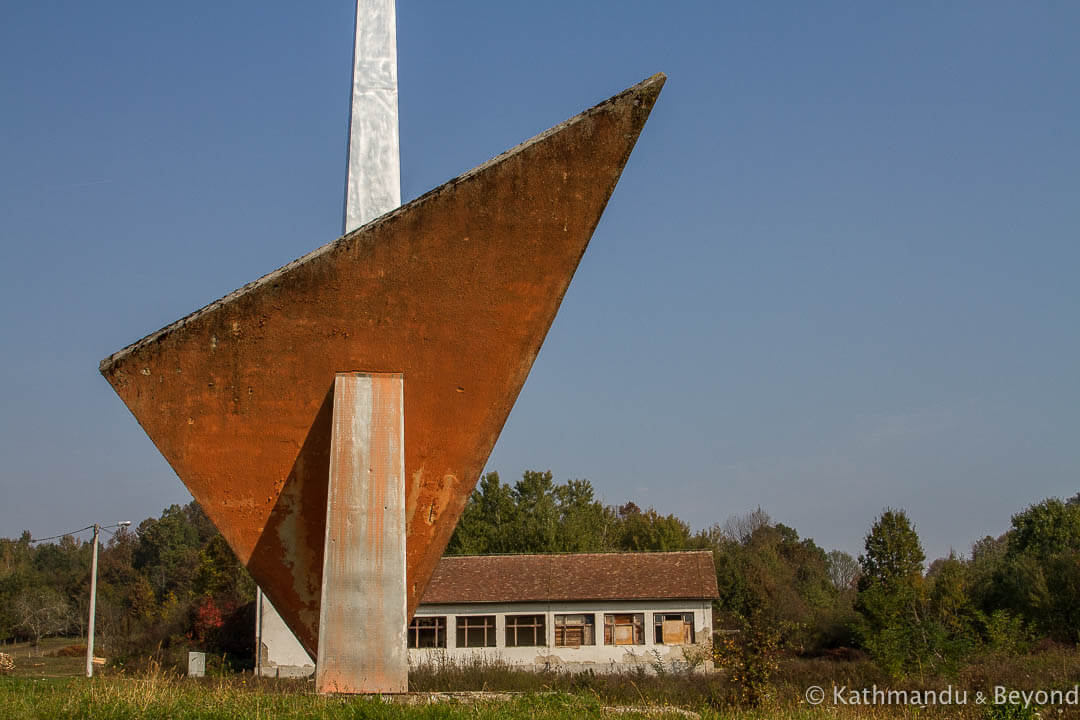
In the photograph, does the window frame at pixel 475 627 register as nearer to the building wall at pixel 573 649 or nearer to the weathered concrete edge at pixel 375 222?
the building wall at pixel 573 649

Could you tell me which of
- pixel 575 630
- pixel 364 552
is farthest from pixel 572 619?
pixel 364 552

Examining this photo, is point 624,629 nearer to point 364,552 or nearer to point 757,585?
point 757,585

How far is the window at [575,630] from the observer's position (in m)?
33.0

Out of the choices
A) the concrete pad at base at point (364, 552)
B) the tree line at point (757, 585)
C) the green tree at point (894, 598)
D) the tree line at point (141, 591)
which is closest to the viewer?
the concrete pad at base at point (364, 552)

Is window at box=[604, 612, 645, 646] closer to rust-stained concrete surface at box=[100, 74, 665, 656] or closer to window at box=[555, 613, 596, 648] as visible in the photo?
window at box=[555, 613, 596, 648]

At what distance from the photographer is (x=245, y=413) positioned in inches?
283

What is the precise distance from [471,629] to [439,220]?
28260 mm

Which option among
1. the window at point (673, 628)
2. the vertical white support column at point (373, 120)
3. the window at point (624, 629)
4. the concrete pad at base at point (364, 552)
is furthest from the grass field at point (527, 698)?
the window at point (673, 628)

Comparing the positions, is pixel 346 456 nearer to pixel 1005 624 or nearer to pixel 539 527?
pixel 1005 624

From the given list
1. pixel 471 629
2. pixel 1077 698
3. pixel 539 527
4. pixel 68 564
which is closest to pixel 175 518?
pixel 68 564

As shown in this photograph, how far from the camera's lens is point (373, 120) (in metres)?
10.2

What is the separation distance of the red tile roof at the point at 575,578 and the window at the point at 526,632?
2.45 feet

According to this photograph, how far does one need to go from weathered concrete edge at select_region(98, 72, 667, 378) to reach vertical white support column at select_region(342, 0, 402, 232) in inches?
97.1

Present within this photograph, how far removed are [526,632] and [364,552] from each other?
28.1 m
